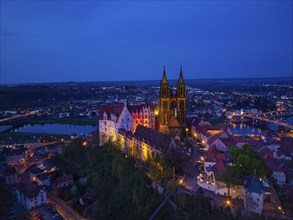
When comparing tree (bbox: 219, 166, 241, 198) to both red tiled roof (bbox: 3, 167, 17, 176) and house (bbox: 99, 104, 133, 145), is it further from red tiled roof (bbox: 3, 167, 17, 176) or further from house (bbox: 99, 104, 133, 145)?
red tiled roof (bbox: 3, 167, 17, 176)

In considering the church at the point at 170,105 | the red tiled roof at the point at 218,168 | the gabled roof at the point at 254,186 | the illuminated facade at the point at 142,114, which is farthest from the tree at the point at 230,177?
the illuminated facade at the point at 142,114

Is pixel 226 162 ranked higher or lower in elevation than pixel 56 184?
higher

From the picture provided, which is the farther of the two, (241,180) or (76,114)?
(76,114)

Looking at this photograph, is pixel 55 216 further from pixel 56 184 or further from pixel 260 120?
pixel 260 120

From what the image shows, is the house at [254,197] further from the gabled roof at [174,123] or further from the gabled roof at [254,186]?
the gabled roof at [174,123]

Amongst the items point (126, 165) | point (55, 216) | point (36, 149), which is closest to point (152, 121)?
point (126, 165)

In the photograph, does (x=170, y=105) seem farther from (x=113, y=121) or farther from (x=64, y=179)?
(x=64, y=179)

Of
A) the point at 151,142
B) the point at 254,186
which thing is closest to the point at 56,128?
the point at 151,142
